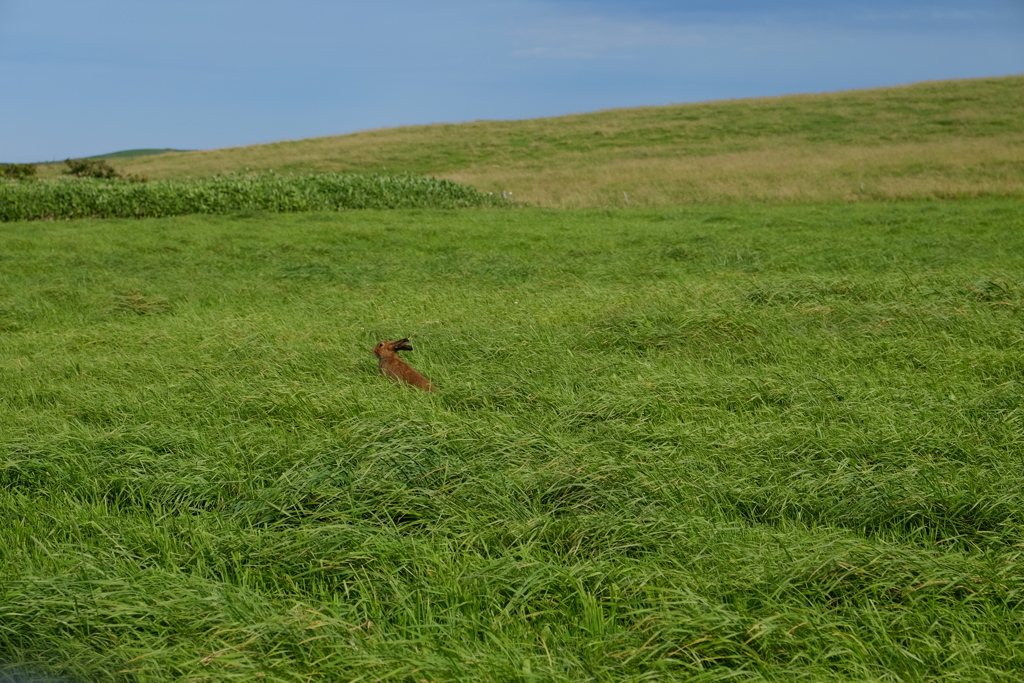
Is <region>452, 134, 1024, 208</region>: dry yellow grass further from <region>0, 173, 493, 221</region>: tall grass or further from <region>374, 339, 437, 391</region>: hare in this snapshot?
<region>374, 339, 437, 391</region>: hare

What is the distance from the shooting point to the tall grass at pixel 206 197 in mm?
19984

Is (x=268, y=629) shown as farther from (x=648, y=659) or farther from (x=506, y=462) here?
(x=506, y=462)

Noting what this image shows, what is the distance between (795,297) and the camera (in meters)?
7.66

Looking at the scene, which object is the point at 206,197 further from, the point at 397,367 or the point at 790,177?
the point at 397,367

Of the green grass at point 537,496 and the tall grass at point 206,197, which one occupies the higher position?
the tall grass at point 206,197

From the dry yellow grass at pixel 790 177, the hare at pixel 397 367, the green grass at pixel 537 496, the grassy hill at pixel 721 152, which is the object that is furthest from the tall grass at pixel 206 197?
the hare at pixel 397 367

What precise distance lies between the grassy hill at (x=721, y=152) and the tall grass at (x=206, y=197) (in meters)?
4.49

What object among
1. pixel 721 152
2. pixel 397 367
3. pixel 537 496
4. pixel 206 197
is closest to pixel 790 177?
pixel 721 152

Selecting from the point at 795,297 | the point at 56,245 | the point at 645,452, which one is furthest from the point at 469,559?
the point at 56,245

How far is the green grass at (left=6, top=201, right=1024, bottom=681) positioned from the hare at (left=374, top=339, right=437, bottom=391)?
186 millimetres

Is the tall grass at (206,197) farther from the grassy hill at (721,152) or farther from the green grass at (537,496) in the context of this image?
the green grass at (537,496)

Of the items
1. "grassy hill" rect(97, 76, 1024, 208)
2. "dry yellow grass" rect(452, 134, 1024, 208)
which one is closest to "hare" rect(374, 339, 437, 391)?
"dry yellow grass" rect(452, 134, 1024, 208)

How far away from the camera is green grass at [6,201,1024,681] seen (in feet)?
8.50

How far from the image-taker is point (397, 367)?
18.1 ft
